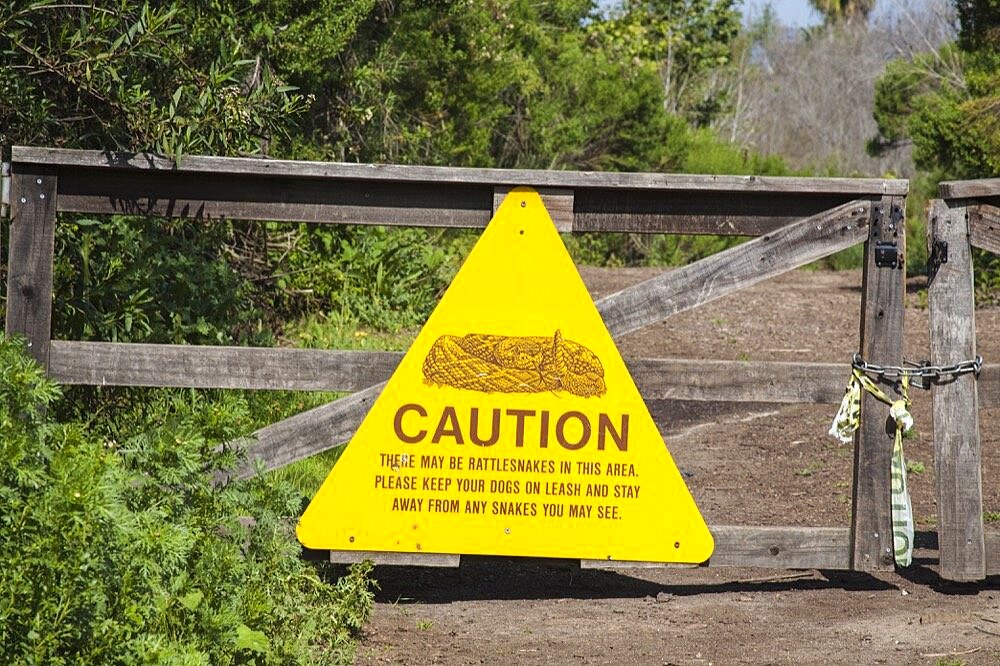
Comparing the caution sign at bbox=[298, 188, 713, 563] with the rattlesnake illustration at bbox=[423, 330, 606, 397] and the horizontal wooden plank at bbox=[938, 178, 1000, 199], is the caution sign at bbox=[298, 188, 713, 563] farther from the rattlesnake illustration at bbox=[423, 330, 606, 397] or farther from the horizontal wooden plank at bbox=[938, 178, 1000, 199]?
the horizontal wooden plank at bbox=[938, 178, 1000, 199]

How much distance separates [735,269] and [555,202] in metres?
0.68

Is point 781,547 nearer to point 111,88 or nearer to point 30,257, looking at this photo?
point 30,257

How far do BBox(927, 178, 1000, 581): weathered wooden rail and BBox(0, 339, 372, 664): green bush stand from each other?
220cm

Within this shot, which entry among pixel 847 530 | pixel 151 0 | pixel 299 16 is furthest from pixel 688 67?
pixel 847 530

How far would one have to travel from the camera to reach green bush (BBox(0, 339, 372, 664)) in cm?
310

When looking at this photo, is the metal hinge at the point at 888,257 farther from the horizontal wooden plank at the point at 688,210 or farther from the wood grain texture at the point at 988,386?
the wood grain texture at the point at 988,386

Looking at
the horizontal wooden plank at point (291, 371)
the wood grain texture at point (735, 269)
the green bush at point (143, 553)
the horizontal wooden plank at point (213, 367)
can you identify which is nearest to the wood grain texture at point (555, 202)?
the wood grain texture at point (735, 269)

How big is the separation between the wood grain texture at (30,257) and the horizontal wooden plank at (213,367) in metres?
0.11

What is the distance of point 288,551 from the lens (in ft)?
14.4

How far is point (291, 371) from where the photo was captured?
4.63 meters

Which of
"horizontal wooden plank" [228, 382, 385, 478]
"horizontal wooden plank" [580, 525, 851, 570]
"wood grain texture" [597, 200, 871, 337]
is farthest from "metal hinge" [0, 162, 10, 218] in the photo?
"horizontal wooden plank" [580, 525, 851, 570]

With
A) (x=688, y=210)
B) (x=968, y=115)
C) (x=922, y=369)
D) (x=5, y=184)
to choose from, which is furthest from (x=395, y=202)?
(x=968, y=115)

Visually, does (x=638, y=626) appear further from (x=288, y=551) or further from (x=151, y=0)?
(x=151, y=0)

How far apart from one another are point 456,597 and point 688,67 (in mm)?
26222
